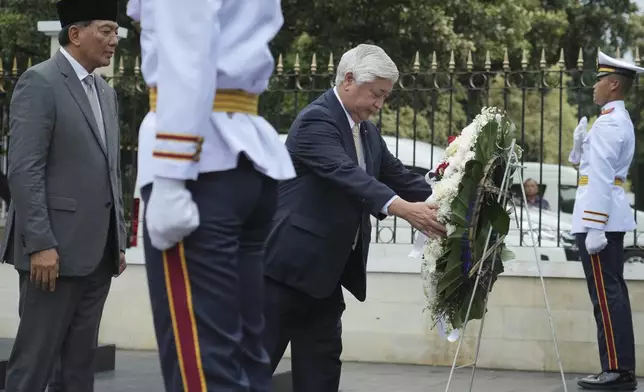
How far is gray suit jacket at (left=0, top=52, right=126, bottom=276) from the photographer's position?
533 centimetres

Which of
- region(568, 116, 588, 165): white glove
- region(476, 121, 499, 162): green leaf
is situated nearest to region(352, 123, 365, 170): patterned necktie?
region(476, 121, 499, 162): green leaf

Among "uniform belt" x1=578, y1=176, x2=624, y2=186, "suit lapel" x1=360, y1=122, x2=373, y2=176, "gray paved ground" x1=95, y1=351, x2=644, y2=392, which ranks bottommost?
"gray paved ground" x1=95, y1=351, x2=644, y2=392

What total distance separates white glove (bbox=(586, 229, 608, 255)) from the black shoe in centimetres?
85

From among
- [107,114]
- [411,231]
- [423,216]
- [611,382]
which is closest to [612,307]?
[611,382]

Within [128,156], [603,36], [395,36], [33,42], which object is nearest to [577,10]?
[603,36]

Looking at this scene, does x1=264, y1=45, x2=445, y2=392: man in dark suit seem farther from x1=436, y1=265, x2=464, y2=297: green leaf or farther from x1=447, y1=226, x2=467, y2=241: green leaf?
x1=436, y1=265, x2=464, y2=297: green leaf

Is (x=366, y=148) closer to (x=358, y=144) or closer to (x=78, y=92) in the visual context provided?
(x=358, y=144)

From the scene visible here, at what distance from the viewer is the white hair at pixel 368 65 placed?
558cm

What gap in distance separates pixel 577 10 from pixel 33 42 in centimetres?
1971

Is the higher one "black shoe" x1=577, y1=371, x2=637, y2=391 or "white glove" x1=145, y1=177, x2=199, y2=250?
"white glove" x1=145, y1=177, x2=199, y2=250

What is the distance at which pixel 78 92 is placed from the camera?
5.60m

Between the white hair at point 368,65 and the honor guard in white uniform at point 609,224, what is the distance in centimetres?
300

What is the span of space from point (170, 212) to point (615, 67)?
5639mm

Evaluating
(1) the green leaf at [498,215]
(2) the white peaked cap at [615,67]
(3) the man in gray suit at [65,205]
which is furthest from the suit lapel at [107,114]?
(2) the white peaked cap at [615,67]
